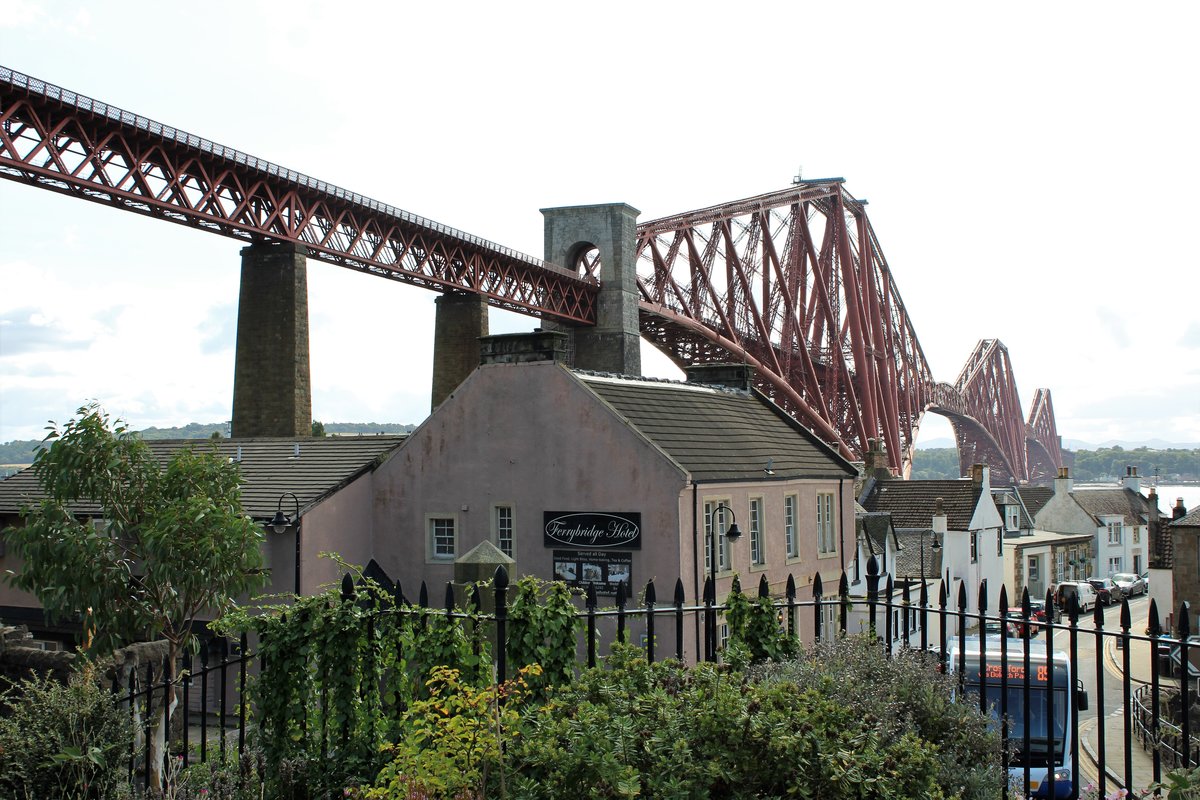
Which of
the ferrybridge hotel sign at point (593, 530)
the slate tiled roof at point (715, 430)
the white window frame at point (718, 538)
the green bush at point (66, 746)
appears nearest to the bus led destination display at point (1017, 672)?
the white window frame at point (718, 538)

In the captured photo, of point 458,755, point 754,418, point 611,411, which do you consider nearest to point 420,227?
point 754,418

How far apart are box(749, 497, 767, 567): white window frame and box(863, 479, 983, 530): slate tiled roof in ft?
64.3

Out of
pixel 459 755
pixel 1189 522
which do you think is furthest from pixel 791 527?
pixel 459 755

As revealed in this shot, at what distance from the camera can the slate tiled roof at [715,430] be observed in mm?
21875

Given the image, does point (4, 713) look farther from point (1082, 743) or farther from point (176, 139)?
point (176, 139)

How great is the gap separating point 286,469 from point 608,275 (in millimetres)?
45319

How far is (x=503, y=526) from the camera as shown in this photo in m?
22.5

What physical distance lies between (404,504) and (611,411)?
530 centimetres

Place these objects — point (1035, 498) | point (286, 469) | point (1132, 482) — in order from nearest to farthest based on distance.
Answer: point (286, 469) < point (1035, 498) < point (1132, 482)

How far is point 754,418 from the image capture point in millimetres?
26797

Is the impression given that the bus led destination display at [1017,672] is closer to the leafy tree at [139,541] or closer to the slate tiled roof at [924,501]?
the leafy tree at [139,541]

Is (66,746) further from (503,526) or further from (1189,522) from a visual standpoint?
(1189,522)

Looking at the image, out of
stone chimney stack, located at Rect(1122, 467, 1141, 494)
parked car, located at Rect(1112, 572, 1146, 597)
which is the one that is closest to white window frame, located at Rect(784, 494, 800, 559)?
parked car, located at Rect(1112, 572, 1146, 597)

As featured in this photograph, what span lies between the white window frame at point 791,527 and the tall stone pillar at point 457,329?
3339cm
